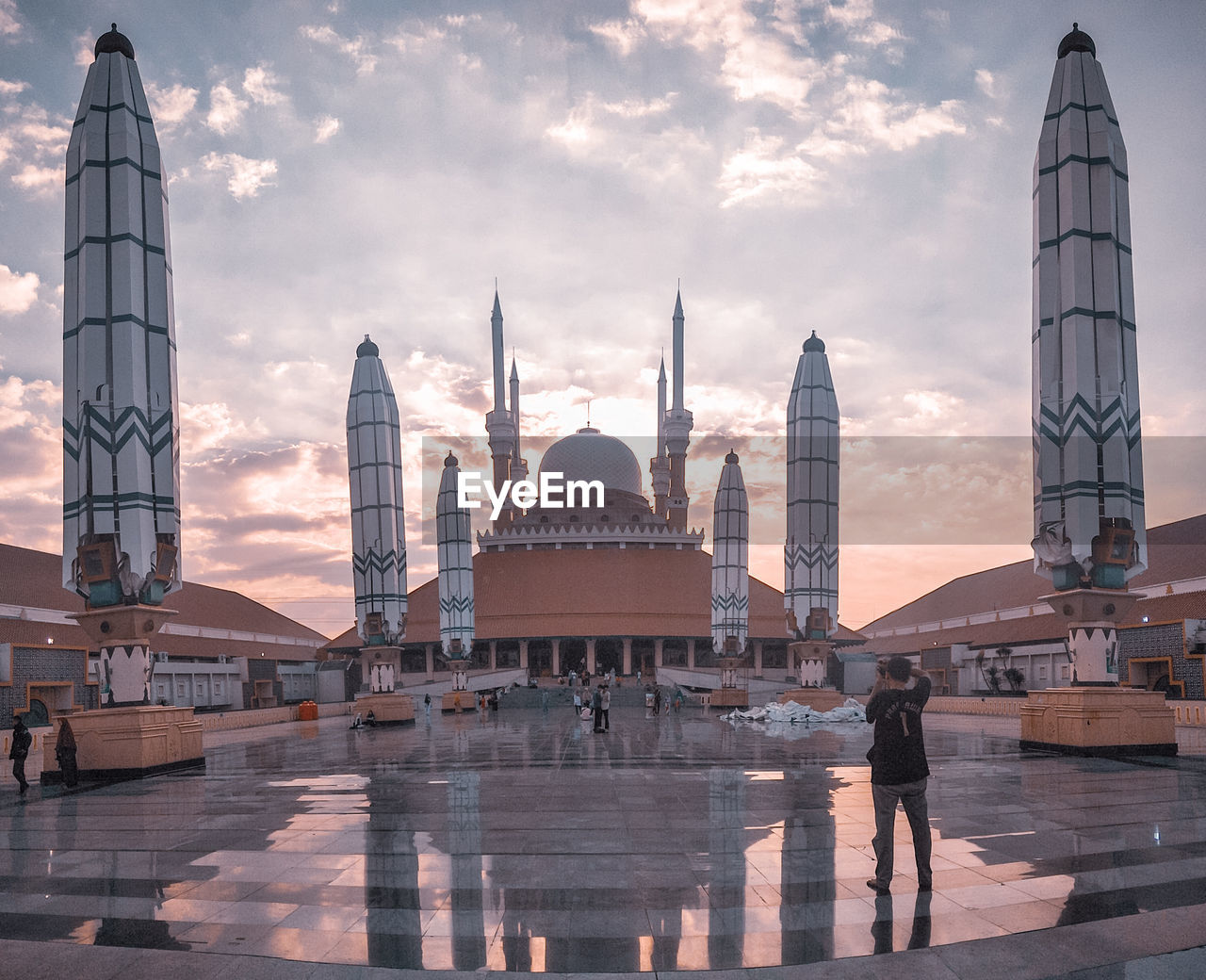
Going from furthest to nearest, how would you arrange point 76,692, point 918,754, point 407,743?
point 76,692 < point 407,743 < point 918,754

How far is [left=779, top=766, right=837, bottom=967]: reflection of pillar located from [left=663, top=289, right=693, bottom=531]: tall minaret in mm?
60493

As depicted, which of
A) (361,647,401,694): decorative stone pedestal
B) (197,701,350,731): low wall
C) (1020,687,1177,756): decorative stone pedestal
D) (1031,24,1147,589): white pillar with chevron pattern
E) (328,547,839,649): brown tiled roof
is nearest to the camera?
(1020,687,1177,756): decorative stone pedestal

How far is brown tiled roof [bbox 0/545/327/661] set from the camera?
104 feet

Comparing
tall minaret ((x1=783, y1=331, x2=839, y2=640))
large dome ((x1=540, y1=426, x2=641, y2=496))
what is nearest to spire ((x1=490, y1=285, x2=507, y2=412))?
large dome ((x1=540, y1=426, x2=641, y2=496))

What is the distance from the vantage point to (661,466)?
248 ft

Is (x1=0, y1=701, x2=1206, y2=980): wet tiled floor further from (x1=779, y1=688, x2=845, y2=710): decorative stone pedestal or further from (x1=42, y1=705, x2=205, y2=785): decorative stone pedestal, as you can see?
(x1=779, y1=688, x2=845, y2=710): decorative stone pedestal

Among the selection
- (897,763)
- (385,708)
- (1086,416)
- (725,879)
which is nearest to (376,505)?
(385,708)

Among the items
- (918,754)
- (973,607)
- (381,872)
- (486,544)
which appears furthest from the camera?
(486,544)

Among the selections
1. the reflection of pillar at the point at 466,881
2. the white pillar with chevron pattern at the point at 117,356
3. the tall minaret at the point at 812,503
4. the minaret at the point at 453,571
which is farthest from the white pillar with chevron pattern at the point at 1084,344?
the minaret at the point at 453,571

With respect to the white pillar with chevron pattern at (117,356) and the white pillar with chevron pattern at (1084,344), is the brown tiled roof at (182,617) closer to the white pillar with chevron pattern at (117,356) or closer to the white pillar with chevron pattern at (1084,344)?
the white pillar with chevron pattern at (117,356)

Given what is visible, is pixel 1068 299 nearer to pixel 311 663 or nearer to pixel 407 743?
pixel 407 743

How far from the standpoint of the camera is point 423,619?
61781mm

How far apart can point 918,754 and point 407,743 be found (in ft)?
58.6

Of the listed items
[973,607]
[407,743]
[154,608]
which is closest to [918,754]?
[154,608]
